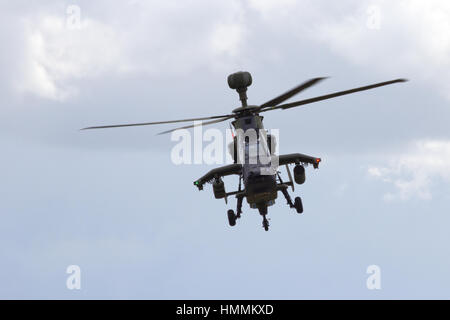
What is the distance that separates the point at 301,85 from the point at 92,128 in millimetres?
8925

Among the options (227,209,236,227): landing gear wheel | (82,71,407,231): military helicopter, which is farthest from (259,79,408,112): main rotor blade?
(227,209,236,227): landing gear wheel

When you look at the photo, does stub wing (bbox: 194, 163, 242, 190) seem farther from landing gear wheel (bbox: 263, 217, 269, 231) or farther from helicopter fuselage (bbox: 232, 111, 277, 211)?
landing gear wheel (bbox: 263, 217, 269, 231)

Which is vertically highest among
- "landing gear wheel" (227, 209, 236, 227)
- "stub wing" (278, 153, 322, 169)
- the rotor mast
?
the rotor mast

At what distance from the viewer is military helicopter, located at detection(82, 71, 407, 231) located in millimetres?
31656

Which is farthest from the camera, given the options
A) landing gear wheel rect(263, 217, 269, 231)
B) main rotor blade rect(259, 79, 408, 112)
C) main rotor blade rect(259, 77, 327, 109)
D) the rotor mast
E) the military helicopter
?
the rotor mast

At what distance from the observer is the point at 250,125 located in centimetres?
3266

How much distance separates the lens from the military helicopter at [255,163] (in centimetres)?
3166

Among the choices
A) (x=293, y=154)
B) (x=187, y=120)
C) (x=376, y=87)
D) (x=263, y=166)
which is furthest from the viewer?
(x=293, y=154)

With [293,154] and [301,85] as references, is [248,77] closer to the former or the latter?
[293,154]

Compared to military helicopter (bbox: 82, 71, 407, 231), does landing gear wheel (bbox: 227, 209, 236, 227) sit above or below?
below

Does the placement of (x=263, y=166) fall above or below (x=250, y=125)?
below

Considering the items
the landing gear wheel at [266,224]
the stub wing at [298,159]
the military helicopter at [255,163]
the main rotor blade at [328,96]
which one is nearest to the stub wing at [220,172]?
the military helicopter at [255,163]

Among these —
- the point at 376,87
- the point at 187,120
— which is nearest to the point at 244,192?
the point at 187,120

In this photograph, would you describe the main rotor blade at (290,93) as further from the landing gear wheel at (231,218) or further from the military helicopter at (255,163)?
the landing gear wheel at (231,218)
